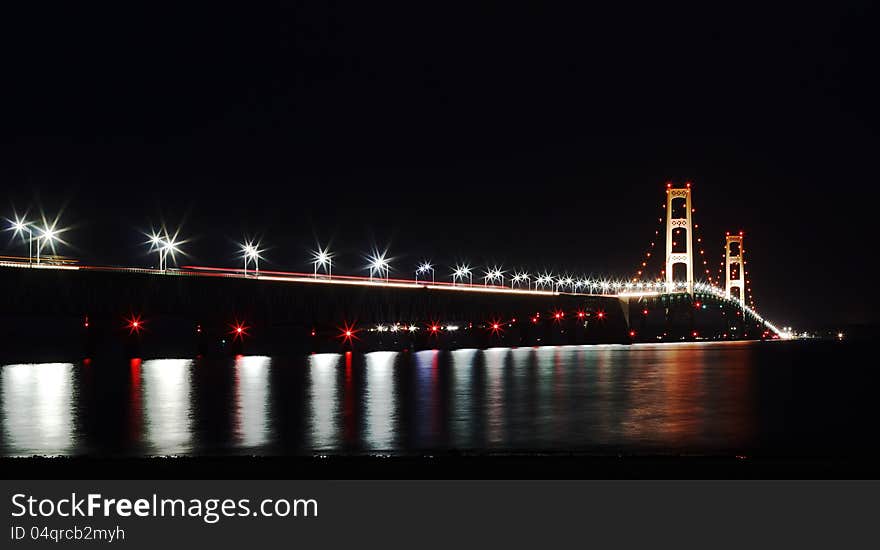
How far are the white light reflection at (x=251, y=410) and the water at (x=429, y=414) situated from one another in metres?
0.06

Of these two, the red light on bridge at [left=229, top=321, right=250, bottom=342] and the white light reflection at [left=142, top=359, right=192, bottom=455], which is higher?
the red light on bridge at [left=229, top=321, right=250, bottom=342]

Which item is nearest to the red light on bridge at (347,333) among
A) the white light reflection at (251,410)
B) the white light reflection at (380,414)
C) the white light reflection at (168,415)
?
the white light reflection at (251,410)

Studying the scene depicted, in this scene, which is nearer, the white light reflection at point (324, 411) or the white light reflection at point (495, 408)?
the white light reflection at point (324, 411)

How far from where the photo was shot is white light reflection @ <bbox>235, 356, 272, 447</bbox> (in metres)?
25.1

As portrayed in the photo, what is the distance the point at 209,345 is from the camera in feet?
313

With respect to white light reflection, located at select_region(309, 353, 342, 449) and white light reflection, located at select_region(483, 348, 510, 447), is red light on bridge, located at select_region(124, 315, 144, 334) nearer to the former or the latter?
white light reflection, located at select_region(309, 353, 342, 449)

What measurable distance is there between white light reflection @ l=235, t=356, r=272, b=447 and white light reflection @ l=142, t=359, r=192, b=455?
4.71 ft

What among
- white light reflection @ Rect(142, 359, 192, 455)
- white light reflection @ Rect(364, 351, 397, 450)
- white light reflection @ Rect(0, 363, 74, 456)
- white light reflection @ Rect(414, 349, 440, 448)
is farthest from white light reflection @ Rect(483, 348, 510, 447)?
white light reflection @ Rect(0, 363, 74, 456)

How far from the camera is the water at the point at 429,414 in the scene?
2333cm

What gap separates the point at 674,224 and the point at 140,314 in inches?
4222

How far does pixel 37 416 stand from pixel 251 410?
676 centimetres

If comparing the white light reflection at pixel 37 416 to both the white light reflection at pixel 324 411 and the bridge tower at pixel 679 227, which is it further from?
the bridge tower at pixel 679 227

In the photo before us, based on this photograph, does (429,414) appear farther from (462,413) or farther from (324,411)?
(324,411)
